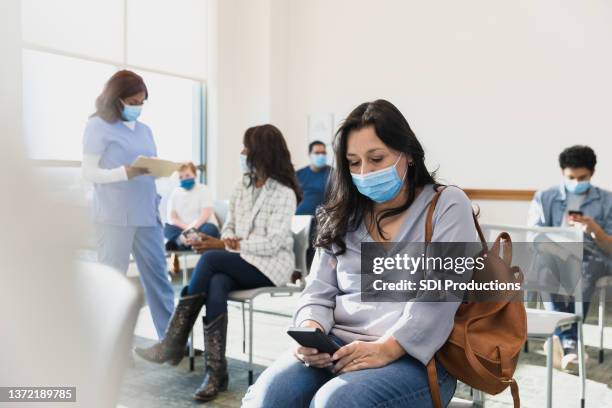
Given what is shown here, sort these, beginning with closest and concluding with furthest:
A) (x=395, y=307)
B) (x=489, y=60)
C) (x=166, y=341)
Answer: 1. (x=395, y=307)
2. (x=166, y=341)
3. (x=489, y=60)

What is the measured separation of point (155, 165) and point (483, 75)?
3919mm

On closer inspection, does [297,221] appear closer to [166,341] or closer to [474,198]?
[166,341]

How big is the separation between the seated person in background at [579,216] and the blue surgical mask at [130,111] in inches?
93.3

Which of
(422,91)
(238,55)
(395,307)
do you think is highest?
(238,55)

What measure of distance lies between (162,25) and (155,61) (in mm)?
383

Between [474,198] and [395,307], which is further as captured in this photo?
[474,198]

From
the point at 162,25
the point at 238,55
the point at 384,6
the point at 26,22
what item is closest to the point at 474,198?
the point at 384,6

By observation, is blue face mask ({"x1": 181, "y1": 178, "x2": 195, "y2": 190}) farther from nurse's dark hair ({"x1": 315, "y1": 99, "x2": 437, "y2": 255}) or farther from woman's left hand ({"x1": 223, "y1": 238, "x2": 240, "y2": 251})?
nurse's dark hair ({"x1": 315, "y1": 99, "x2": 437, "y2": 255})

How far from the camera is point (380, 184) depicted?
67.5 inches

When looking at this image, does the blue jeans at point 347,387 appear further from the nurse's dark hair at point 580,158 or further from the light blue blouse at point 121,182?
the nurse's dark hair at point 580,158

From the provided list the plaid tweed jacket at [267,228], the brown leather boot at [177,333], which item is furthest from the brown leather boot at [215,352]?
the plaid tweed jacket at [267,228]

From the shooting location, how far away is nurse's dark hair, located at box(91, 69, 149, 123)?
10.3 ft

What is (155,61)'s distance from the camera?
19.5 ft

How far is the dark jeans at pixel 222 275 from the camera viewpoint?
9.24 ft
